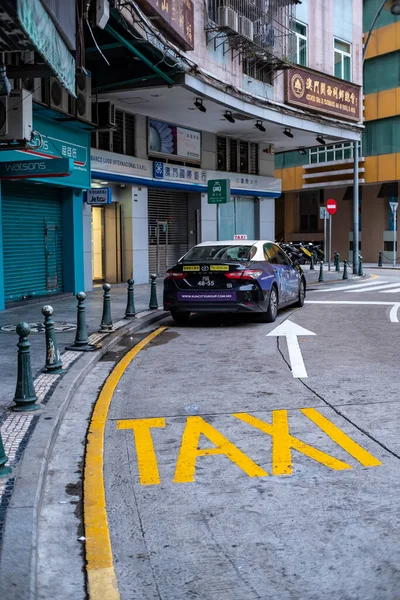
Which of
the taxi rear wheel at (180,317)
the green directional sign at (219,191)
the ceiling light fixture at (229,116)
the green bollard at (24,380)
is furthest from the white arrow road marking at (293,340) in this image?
the ceiling light fixture at (229,116)

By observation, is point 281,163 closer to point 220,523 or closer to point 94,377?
point 94,377

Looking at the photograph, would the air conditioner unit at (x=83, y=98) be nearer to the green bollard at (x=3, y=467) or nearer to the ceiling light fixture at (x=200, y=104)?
the ceiling light fixture at (x=200, y=104)

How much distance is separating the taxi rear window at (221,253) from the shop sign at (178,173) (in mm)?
10061

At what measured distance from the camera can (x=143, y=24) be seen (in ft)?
50.3

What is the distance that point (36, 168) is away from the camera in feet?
46.9

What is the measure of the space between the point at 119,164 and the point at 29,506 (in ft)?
57.6

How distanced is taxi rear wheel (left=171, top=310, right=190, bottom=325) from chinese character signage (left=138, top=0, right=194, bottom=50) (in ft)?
23.7

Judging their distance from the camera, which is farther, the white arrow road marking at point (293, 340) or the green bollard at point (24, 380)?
the white arrow road marking at point (293, 340)

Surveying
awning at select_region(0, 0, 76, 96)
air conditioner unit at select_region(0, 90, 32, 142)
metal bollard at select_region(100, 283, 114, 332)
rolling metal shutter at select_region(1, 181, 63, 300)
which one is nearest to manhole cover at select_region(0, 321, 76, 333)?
metal bollard at select_region(100, 283, 114, 332)

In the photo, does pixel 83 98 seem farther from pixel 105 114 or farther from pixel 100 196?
pixel 100 196

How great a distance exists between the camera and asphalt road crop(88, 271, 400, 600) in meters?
3.47

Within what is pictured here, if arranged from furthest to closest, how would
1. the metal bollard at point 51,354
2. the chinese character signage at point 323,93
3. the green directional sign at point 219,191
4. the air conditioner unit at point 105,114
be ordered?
the chinese character signage at point 323,93
the green directional sign at point 219,191
the air conditioner unit at point 105,114
the metal bollard at point 51,354

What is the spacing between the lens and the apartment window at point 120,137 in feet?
67.2

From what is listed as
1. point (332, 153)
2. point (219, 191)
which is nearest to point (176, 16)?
point (219, 191)
